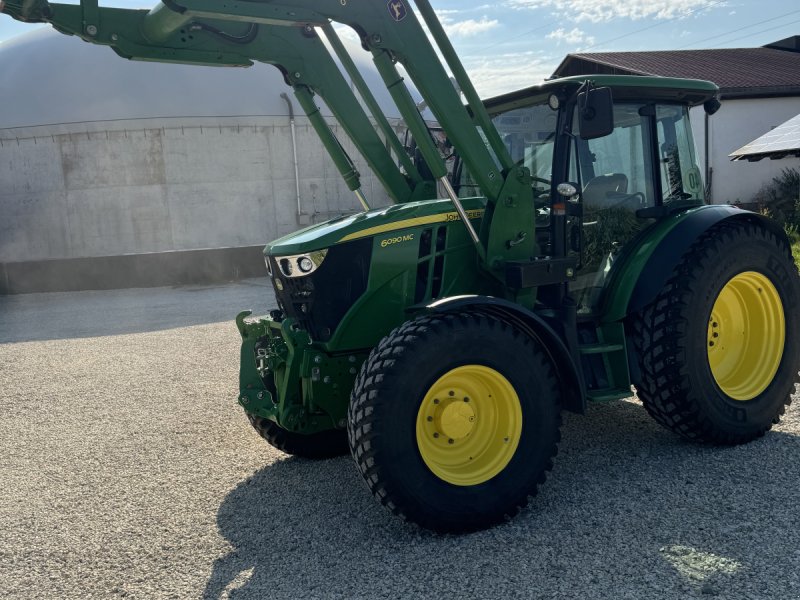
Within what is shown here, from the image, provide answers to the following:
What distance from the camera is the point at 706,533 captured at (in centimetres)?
349

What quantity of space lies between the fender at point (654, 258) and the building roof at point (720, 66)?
19.5 meters

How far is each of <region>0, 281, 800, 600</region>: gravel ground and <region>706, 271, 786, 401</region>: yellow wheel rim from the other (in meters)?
0.41

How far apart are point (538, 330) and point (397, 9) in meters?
1.81

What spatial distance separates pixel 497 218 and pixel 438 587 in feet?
6.54

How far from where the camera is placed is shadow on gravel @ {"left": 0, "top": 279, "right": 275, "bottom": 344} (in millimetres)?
11633

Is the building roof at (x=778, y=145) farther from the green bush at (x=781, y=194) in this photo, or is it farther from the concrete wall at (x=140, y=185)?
the concrete wall at (x=140, y=185)

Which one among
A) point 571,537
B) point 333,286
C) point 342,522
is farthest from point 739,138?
point 342,522

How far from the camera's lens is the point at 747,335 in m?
4.94

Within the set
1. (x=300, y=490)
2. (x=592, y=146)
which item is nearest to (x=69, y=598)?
(x=300, y=490)

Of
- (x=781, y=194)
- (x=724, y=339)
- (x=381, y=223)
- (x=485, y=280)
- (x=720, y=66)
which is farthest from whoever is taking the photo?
(x=720, y=66)

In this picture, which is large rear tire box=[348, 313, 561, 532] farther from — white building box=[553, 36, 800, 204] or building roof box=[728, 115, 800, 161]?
white building box=[553, 36, 800, 204]

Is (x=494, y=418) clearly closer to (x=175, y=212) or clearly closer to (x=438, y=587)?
(x=438, y=587)

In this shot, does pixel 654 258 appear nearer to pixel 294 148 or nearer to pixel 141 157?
pixel 294 148

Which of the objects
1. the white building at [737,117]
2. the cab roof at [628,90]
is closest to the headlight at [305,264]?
the cab roof at [628,90]
